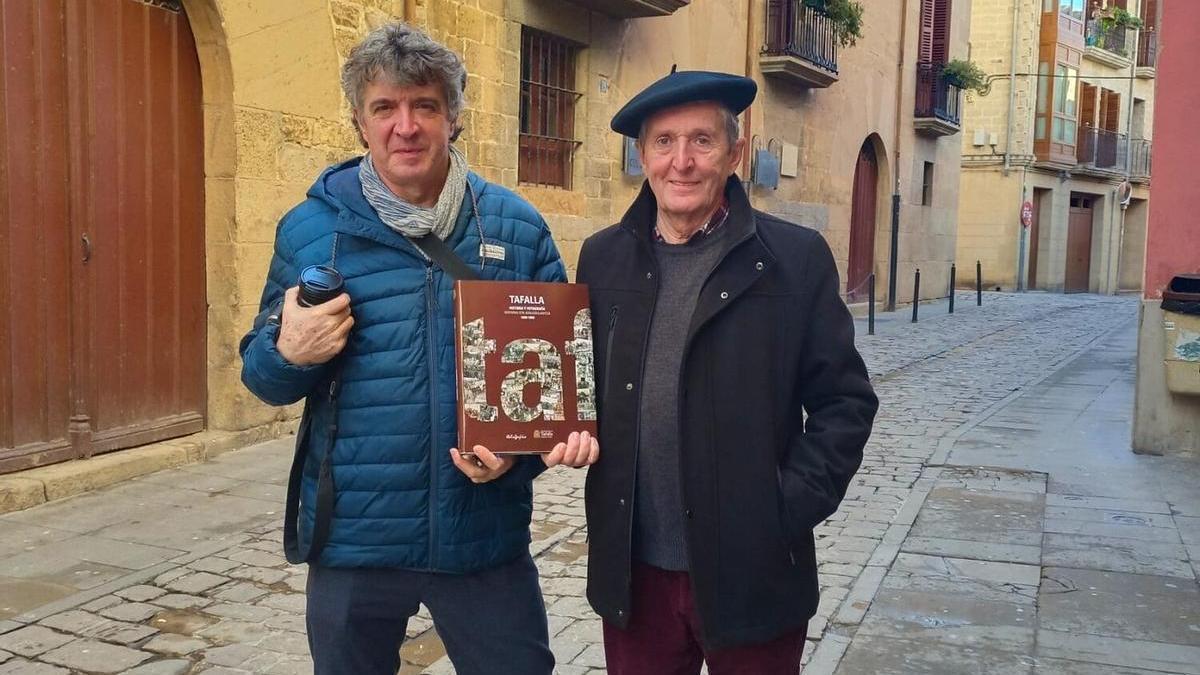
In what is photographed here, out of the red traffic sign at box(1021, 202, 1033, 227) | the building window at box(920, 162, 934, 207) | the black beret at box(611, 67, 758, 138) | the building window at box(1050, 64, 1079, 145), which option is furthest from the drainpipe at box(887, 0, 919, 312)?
the black beret at box(611, 67, 758, 138)

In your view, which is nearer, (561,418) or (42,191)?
(561,418)

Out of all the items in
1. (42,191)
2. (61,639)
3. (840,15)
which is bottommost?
(61,639)

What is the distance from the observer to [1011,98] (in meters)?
32.9

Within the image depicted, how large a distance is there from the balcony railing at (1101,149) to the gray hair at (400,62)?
3632cm

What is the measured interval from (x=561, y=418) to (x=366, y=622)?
601 mm

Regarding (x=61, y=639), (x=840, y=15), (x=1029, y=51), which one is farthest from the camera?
(x=1029, y=51)

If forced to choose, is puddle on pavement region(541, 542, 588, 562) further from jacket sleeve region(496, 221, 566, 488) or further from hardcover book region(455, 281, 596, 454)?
hardcover book region(455, 281, 596, 454)

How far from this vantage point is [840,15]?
16969mm

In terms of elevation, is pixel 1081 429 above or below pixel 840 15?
below

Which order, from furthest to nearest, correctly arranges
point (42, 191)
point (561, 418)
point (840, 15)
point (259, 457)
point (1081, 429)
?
point (840, 15)
point (1081, 429)
point (259, 457)
point (42, 191)
point (561, 418)

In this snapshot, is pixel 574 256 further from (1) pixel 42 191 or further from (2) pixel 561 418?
(2) pixel 561 418

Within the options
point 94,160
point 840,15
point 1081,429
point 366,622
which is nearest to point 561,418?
point 366,622

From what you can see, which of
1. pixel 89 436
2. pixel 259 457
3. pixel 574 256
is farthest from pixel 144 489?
pixel 574 256

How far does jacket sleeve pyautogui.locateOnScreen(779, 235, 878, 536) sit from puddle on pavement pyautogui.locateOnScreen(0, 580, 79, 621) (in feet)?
11.0
